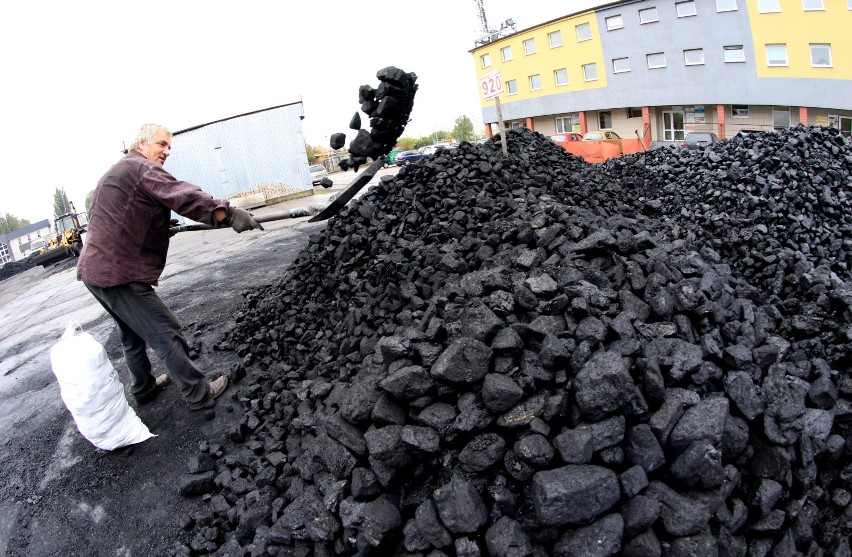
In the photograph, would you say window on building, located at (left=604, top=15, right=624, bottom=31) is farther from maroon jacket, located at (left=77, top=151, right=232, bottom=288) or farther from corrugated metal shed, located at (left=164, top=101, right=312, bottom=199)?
maroon jacket, located at (left=77, top=151, right=232, bottom=288)

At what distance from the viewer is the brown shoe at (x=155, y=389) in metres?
3.85

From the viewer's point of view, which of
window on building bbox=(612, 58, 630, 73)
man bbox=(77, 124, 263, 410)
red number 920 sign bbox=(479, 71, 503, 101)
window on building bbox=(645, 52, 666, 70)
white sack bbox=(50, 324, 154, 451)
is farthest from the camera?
window on building bbox=(612, 58, 630, 73)

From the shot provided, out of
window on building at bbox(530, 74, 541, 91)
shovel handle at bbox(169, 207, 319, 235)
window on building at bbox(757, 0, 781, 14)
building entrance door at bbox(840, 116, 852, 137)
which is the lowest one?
building entrance door at bbox(840, 116, 852, 137)

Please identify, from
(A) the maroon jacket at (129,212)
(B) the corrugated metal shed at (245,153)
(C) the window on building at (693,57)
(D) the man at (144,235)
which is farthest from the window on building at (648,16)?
(A) the maroon jacket at (129,212)

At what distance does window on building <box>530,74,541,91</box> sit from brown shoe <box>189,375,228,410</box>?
2752cm

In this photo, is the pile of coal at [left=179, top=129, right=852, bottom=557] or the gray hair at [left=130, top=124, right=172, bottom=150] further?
the gray hair at [left=130, top=124, right=172, bottom=150]

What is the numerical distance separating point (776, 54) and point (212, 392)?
23.6 metres

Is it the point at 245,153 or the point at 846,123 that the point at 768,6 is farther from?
the point at 245,153

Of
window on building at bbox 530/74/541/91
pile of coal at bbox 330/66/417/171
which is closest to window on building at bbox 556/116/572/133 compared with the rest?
window on building at bbox 530/74/541/91

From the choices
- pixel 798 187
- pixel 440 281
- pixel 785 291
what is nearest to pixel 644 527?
pixel 440 281

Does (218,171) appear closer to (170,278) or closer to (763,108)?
(170,278)

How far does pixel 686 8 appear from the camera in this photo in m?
21.4

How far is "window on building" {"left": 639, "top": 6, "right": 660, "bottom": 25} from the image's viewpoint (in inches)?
877

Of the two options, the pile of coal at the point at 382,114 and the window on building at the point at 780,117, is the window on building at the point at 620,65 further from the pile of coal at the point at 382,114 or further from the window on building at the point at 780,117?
the pile of coal at the point at 382,114
